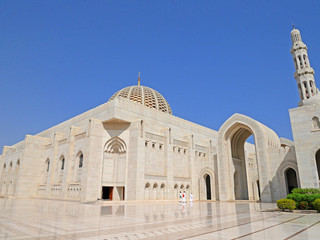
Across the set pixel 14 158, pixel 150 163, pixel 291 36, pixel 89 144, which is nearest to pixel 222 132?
pixel 150 163

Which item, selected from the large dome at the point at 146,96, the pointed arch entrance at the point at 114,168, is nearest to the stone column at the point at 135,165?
the pointed arch entrance at the point at 114,168

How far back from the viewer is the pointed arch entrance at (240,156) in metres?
20.9

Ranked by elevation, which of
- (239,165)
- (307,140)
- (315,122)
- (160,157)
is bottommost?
(239,165)

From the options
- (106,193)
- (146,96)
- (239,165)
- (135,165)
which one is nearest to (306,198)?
(135,165)

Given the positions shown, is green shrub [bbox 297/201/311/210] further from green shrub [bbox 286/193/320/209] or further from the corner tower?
the corner tower

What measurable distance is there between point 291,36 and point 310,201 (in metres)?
24.7

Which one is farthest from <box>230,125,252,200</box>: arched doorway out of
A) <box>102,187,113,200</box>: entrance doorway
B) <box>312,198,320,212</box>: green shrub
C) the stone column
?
<box>312,198,320,212</box>: green shrub

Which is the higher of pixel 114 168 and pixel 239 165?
pixel 239 165

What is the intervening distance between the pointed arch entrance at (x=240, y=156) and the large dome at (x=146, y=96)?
39.5 feet

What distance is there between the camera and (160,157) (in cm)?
2492

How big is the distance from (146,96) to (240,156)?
15290 millimetres

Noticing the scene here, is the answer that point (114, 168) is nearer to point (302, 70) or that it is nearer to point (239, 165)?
point (239, 165)

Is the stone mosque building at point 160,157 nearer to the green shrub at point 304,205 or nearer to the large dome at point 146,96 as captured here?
the large dome at point 146,96

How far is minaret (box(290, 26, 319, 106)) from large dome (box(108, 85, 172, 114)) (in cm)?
1763
